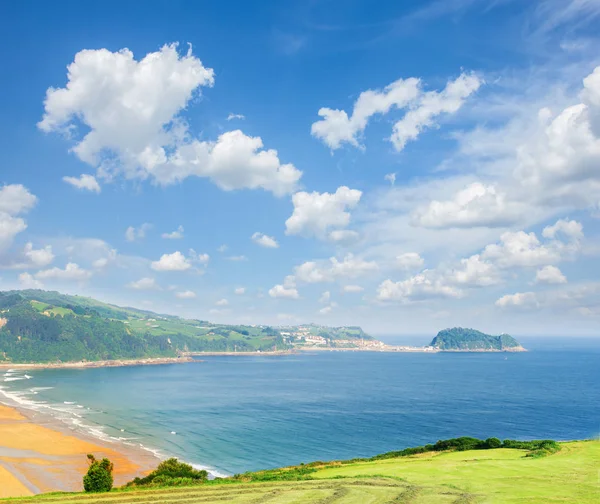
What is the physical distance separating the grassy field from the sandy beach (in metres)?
41.2

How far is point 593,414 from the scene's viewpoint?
149 m

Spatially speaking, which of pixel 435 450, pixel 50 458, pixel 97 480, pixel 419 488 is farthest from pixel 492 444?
pixel 50 458

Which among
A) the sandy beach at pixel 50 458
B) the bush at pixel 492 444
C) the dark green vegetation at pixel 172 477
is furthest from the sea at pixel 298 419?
the bush at pixel 492 444

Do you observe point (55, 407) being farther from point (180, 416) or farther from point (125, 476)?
point (125, 476)

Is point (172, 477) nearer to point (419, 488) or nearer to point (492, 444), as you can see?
point (419, 488)

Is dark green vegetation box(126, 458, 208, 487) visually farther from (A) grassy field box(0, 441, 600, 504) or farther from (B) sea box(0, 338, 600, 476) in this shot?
(B) sea box(0, 338, 600, 476)

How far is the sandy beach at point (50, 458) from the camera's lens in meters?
73.0

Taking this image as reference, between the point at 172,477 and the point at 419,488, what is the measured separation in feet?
94.6

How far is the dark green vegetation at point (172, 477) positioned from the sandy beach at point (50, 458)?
26.3m

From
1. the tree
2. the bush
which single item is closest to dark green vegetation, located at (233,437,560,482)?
the bush

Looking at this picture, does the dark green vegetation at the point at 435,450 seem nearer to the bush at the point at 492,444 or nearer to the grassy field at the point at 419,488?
the bush at the point at 492,444

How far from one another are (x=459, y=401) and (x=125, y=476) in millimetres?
138306

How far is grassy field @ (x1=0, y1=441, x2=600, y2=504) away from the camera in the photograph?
34.6 meters

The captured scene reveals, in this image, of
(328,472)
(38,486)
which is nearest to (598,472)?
(328,472)
